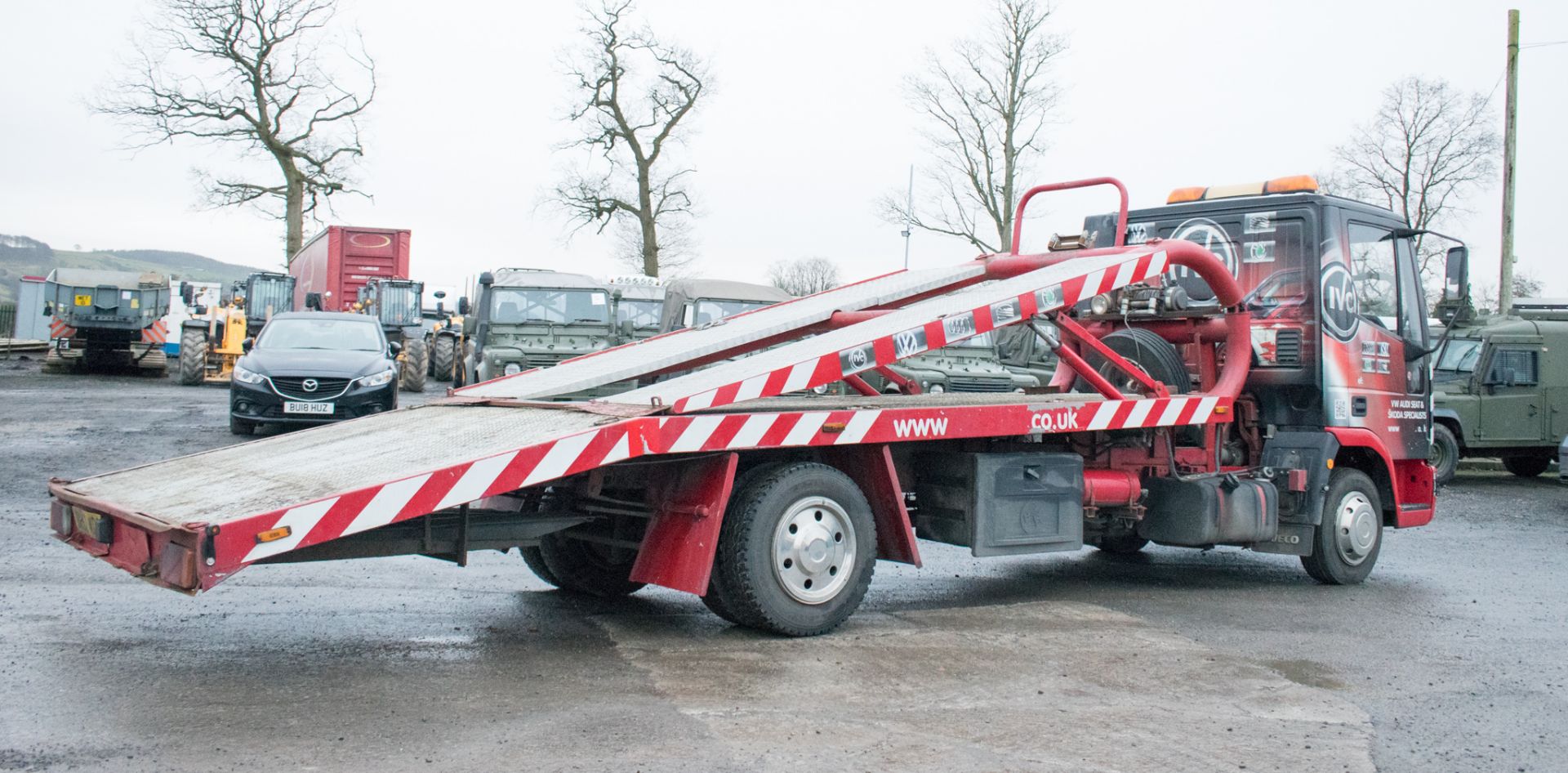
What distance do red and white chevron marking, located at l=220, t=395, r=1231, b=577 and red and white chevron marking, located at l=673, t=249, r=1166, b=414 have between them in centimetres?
12

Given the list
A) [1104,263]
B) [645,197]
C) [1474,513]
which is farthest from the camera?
[645,197]

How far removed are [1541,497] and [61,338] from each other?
100.0 ft

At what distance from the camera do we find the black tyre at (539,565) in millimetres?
7207

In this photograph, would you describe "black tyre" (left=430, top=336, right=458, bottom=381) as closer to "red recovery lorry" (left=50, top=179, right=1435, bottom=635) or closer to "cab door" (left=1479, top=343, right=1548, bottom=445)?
"cab door" (left=1479, top=343, right=1548, bottom=445)

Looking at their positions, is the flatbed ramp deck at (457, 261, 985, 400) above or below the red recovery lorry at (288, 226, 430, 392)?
below

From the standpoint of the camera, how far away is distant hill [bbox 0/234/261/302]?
89875 mm

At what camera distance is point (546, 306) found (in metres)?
18.9

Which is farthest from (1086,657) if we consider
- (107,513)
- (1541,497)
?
(1541,497)

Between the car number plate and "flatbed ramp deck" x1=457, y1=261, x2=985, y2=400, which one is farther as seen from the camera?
the car number plate

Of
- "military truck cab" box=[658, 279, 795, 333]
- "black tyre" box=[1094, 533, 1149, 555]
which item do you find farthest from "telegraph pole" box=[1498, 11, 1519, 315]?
"black tyre" box=[1094, 533, 1149, 555]

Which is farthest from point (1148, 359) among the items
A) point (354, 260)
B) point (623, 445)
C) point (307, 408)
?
point (354, 260)

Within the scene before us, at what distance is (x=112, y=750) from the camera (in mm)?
4172

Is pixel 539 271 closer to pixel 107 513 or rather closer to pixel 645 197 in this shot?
pixel 107 513

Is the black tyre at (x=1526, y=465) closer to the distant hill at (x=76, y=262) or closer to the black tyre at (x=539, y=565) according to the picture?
the black tyre at (x=539, y=565)
